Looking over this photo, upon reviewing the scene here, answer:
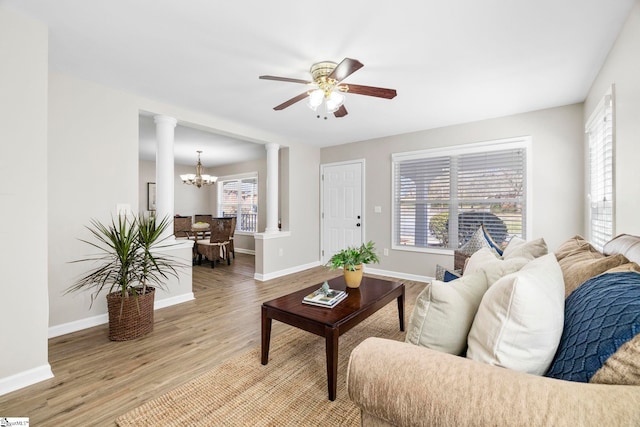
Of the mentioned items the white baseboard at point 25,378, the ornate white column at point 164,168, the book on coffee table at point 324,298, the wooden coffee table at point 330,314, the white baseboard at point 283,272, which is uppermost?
the ornate white column at point 164,168

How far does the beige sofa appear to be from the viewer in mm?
658

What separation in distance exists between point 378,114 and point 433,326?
3063 mm

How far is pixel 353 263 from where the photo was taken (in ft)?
7.52

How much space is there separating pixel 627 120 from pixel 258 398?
9.52ft

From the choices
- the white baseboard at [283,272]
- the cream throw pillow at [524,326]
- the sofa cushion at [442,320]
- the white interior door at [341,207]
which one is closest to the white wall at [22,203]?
the sofa cushion at [442,320]

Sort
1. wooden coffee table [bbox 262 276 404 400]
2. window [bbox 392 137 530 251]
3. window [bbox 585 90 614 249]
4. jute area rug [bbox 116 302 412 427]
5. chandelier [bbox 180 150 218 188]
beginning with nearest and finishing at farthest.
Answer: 1. jute area rug [bbox 116 302 412 427]
2. wooden coffee table [bbox 262 276 404 400]
3. window [bbox 585 90 614 249]
4. window [bbox 392 137 530 251]
5. chandelier [bbox 180 150 218 188]

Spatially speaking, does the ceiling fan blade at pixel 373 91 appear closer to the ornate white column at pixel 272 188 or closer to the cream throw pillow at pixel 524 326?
the cream throw pillow at pixel 524 326

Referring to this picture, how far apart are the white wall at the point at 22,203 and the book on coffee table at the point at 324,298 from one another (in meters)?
1.77

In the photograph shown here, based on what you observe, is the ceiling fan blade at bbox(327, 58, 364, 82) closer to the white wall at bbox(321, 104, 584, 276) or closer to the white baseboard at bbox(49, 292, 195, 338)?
the white wall at bbox(321, 104, 584, 276)

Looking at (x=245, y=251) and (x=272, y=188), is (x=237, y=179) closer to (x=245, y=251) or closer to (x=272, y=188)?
(x=245, y=251)

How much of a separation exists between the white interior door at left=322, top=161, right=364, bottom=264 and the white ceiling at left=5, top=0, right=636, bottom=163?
1940 millimetres

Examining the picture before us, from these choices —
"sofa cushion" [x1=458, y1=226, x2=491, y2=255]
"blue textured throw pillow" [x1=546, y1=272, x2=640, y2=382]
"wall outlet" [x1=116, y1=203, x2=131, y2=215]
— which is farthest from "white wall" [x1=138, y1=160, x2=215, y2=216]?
"blue textured throw pillow" [x1=546, y1=272, x2=640, y2=382]

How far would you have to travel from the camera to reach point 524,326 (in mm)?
872

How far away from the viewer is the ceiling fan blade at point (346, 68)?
1798mm
